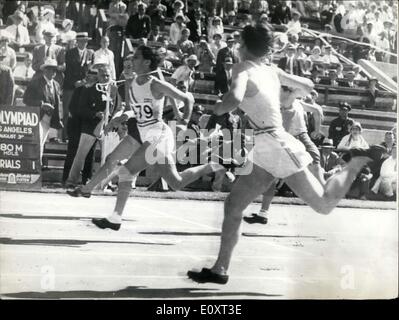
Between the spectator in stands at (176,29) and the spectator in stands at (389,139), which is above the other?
the spectator in stands at (176,29)

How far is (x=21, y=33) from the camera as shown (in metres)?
6.21

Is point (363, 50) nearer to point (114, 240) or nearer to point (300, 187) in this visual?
point (300, 187)

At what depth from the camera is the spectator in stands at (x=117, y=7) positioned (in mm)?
6422

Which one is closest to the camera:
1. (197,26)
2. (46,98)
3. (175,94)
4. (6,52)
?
(6,52)

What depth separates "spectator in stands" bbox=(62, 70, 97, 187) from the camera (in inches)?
255

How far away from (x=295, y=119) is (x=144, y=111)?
1.40 metres

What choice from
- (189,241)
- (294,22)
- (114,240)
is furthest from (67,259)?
(294,22)

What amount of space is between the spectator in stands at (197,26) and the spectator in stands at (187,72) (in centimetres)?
18

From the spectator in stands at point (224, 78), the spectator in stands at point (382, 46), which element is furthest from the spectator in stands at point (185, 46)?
the spectator in stands at point (382, 46)

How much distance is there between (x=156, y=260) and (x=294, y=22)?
2.64 metres

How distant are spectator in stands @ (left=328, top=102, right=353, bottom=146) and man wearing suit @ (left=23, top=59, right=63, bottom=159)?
2666mm

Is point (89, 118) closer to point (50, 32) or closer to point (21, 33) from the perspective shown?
point (50, 32)

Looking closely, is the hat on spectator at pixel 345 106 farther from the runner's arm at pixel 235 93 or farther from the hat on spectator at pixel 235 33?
the runner's arm at pixel 235 93

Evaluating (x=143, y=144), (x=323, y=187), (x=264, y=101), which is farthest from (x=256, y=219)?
(x=264, y=101)
